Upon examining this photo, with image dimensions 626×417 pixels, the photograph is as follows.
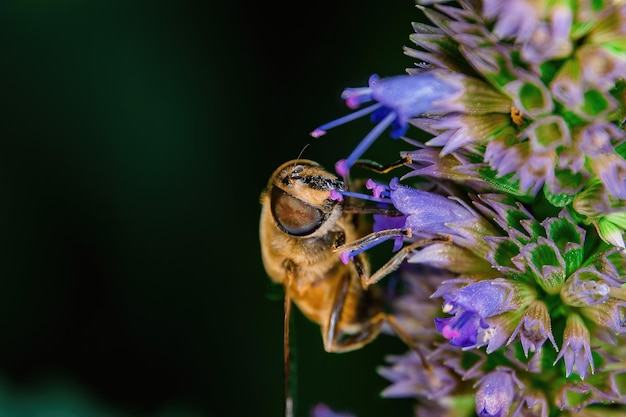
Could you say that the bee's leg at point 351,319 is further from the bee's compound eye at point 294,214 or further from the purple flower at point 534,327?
the purple flower at point 534,327

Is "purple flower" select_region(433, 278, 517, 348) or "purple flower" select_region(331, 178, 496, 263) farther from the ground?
"purple flower" select_region(331, 178, 496, 263)

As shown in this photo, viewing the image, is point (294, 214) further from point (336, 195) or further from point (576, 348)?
point (576, 348)

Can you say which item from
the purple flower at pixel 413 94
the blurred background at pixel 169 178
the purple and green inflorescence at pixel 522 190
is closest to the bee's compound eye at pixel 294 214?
the purple and green inflorescence at pixel 522 190

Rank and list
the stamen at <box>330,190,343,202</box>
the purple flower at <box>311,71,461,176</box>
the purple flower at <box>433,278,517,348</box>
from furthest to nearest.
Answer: the stamen at <box>330,190,343,202</box>, the purple flower at <box>433,278,517,348</box>, the purple flower at <box>311,71,461,176</box>

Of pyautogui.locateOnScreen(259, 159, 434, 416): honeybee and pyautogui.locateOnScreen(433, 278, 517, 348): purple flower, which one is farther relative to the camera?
pyautogui.locateOnScreen(259, 159, 434, 416): honeybee

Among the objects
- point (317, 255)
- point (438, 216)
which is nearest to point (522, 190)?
point (438, 216)

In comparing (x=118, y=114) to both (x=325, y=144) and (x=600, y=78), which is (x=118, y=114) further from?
(x=600, y=78)

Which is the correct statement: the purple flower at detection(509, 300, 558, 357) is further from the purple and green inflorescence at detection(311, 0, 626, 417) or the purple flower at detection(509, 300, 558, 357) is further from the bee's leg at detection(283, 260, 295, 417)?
the bee's leg at detection(283, 260, 295, 417)

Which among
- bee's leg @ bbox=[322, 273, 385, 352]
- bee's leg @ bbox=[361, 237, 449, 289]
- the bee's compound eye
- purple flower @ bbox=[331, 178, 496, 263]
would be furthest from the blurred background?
purple flower @ bbox=[331, 178, 496, 263]
